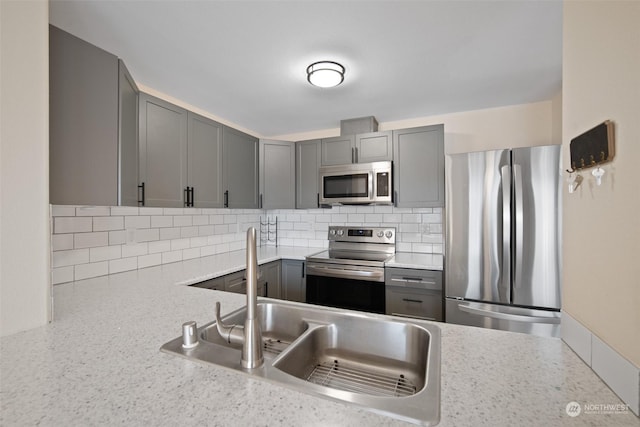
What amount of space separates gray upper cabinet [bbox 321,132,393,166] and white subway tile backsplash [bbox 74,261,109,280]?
2.11 metres

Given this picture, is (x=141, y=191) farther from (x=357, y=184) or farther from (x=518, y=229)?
(x=518, y=229)

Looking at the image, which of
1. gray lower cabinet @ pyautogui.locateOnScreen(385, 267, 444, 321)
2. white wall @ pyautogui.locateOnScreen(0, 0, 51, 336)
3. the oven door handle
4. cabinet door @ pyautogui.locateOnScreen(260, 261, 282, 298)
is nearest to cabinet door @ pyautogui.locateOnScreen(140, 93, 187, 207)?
white wall @ pyautogui.locateOnScreen(0, 0, 51, 336)

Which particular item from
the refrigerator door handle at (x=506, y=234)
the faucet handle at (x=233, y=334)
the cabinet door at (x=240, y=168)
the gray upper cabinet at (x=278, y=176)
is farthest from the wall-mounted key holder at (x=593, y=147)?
the gray upper cabinet at (x=278, y=176)

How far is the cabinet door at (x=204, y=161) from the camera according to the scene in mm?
2188

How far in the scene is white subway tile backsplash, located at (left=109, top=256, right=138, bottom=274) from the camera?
188 cm

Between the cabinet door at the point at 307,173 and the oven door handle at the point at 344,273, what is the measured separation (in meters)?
0.73

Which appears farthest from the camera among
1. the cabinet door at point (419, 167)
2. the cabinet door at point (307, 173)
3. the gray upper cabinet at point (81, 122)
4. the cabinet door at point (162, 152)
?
the cabinet door at point (307, 173)

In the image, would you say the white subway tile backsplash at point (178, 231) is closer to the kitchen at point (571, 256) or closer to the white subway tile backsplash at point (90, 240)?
the white subway tile backsplash at point (90, 240)

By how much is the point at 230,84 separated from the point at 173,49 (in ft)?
1.62

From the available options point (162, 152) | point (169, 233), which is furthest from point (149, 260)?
point (162, 152)

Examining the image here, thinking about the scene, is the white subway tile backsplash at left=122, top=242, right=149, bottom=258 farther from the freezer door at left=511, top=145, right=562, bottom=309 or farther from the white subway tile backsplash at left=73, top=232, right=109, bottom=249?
the freezer door at left=511, top=145, right=562, bottom=309

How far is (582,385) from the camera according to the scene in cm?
59

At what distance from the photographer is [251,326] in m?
0.72

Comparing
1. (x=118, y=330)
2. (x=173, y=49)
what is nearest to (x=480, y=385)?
(x=118, y=330)
